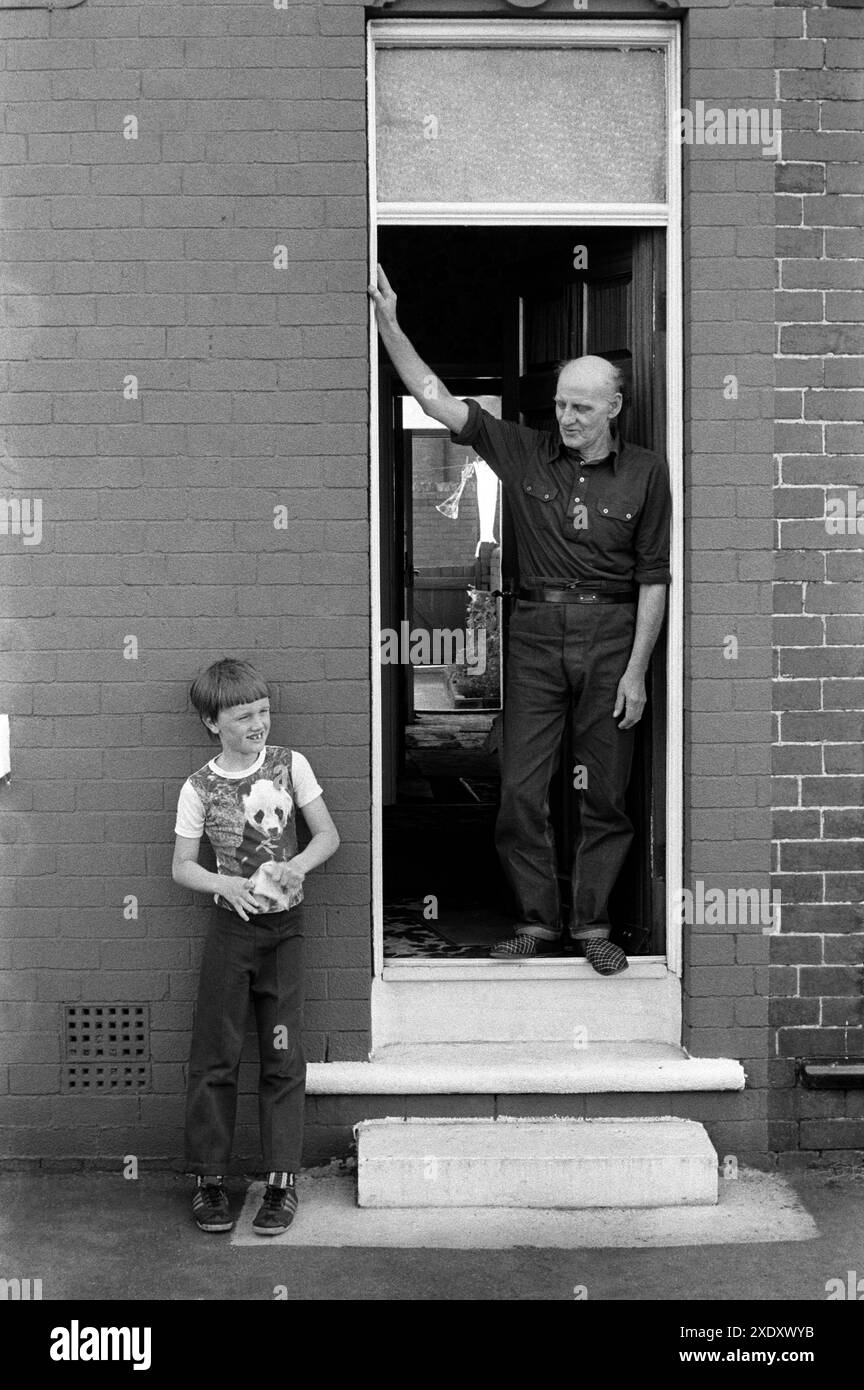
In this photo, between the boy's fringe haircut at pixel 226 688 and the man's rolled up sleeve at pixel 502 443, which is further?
the man's rolled up sleeve at pixel 502 443

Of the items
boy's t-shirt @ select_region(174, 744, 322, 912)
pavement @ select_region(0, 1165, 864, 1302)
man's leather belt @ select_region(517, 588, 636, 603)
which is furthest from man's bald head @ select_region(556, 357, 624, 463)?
pavement @ select_region(0, 1165, 864, 1302)

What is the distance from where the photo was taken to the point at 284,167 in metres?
4.92

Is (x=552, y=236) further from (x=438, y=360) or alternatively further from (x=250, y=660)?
(x=438, y=360)

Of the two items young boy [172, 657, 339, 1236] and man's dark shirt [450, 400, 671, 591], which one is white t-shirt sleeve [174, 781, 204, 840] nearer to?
young boy [172, 657, 339, 1236]

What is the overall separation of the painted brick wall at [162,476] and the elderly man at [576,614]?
0.46 metres

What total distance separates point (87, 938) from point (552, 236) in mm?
3486

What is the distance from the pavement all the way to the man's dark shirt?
6.64 ft

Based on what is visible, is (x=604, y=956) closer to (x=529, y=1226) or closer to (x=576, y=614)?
(x=529, y=1226)

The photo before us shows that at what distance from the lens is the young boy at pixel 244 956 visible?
15.0ft

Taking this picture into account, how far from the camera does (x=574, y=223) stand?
Answer: 511 cm

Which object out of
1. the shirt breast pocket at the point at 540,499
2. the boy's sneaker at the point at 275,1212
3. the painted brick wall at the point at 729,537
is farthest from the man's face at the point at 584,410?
the boy's sneaker at the point at 275,1212

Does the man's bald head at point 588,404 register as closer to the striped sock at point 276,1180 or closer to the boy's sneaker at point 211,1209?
the striped sock at point 276,1180

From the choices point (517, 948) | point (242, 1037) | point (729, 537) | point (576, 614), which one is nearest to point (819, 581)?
point (729, 537)

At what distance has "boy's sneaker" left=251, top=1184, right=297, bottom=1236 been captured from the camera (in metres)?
4.54
